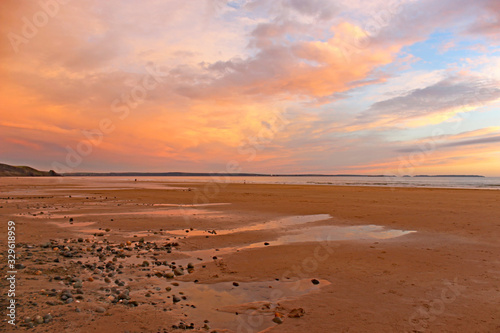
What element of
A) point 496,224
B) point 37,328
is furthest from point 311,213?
point 37,328

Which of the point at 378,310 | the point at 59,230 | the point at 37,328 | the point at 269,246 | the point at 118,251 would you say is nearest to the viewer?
the point at 37,328

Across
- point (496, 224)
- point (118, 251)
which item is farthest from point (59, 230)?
point (496, 224)

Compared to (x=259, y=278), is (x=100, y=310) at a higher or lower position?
higher

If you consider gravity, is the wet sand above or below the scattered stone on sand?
below

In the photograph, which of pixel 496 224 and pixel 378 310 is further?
pixel 496 224

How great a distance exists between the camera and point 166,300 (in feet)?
22.8

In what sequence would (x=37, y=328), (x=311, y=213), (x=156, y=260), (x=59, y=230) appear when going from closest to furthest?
(x=37, y=328), (x=156, y=260), (x=59, y=230), (x=311, y=213)

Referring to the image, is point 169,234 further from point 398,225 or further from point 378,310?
point 398,225

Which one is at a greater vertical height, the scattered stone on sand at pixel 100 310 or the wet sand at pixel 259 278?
the scattered stone on sand at pixel 100 310

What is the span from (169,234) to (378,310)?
34.6 ft

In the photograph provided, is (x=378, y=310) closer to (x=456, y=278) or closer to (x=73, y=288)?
(x=456, y=278)

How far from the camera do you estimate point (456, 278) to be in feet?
27.6

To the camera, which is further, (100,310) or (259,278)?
(259,278)

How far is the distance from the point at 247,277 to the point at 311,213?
48.3 ft
